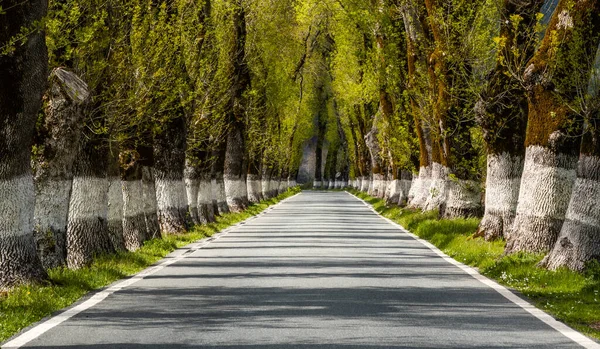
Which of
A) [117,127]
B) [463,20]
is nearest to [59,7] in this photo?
[117,127]

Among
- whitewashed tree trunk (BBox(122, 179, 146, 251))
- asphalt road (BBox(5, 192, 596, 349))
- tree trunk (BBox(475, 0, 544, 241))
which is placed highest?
tree trunk (BBox(475, 0, 544, 241))

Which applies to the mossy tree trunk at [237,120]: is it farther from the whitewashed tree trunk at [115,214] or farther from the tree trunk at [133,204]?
the whitewashed tree trunk at [115,214]

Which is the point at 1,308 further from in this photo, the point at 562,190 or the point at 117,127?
the point at 562,190

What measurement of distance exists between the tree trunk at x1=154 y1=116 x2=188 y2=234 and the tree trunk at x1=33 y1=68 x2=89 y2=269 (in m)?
13.4

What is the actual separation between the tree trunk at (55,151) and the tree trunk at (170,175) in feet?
44.1

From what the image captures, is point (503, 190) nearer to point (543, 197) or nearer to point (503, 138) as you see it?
point (503, 138)

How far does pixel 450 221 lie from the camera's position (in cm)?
3103

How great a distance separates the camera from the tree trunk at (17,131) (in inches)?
570

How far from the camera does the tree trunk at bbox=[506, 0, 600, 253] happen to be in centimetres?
1819

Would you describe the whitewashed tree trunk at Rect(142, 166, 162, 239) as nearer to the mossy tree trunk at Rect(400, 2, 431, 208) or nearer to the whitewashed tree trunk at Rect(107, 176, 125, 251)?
the whitewashed tree trunk at Rect(107, 176, 125, 251)

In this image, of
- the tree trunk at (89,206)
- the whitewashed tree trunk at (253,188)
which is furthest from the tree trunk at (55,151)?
the whitewashed tree trunk at (253,188)

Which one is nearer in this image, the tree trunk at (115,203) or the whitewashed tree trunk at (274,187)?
the tree trunk at (115,203)

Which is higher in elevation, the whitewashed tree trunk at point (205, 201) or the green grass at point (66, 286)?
the whitewashed tree trunk at point (205, 201)

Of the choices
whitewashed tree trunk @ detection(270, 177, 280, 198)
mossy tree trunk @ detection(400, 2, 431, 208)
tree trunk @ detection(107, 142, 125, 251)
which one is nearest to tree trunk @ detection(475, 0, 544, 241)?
tree trunk @ detection(107, 142, 125, 251)
